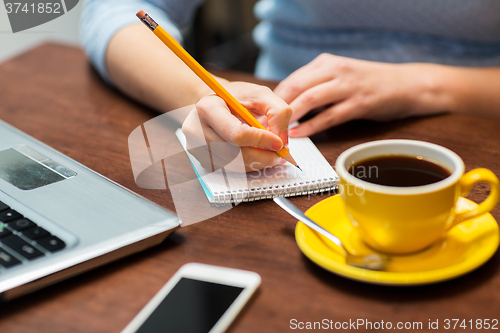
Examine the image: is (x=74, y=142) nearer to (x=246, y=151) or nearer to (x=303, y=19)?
(x=246, y=151)

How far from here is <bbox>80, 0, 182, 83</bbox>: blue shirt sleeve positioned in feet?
2.29

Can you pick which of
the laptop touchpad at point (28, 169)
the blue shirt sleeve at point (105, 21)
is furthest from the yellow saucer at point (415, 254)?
the blue shirt sleeve at point (105, 21)

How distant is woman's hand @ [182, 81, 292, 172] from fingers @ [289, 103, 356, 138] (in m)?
0.07

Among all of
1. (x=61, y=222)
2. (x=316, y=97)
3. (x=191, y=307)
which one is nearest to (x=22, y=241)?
(x=61, y=222)

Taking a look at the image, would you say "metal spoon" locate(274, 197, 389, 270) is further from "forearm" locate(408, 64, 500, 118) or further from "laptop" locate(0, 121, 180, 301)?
"forearm" locate(408, 64, 500, 118)

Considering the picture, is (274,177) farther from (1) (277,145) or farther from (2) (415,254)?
(2) (415,254)

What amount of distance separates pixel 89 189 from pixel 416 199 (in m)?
0.28

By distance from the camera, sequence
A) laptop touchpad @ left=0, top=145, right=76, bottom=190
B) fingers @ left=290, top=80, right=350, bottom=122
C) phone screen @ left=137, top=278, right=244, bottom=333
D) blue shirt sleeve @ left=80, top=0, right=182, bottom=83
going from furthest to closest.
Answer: blue shirt sleeve @ left=80, top=0, right=182, bottom=83, fingers @ left=290, top=80, right=350, bottom=122, laptop touchpad @ left=0, top=145, right=76, bottom=190, phone screen @ left=137, top=278, right=244, bottom=333

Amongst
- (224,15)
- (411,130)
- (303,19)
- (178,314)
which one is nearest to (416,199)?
(178,314)

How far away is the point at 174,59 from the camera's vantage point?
0.61 meters

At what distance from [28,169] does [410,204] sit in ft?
1.18

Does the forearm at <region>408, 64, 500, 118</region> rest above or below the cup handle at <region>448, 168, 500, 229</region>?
below

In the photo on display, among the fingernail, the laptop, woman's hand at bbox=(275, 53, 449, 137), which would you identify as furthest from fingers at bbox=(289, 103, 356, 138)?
the laptop

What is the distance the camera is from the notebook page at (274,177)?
1.45 ft
